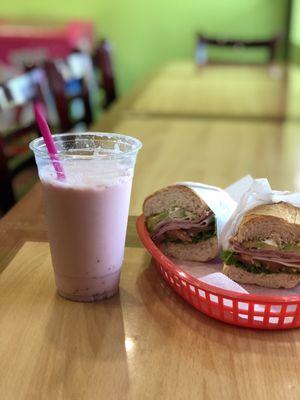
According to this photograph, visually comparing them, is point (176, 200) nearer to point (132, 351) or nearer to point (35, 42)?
point (132, 351)

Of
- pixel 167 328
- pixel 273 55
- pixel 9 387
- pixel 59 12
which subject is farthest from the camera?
pixel 59 12

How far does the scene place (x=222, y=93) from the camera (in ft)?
8.24

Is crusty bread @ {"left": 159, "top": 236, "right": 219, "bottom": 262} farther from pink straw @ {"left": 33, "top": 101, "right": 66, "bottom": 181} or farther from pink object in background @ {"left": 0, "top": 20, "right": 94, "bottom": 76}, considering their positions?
pink object in background @ {"left": 0, "top": 20, "right": 94, "bottom": 76}

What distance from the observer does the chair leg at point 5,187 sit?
148 cm

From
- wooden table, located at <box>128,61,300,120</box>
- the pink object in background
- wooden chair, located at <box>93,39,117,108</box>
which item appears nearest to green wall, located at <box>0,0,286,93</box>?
the pink object in background

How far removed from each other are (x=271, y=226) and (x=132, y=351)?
0.83ft

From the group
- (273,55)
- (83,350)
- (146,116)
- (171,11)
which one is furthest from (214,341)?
(171,11)

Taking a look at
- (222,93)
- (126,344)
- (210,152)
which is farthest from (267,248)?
(222,93)

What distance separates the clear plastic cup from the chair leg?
714 millimetres

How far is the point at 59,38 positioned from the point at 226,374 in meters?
3.68

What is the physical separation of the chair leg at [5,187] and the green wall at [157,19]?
3.03m

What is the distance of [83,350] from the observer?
0.69m

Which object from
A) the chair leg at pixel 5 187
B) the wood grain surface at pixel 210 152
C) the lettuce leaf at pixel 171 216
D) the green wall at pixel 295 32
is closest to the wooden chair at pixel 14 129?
the chair leg at pixel 5 187

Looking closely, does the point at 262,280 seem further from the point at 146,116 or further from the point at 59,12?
the point at 59,12
